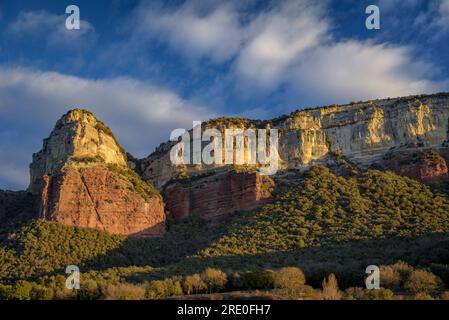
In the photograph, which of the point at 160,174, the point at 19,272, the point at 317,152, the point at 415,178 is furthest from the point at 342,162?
the point at 19,272

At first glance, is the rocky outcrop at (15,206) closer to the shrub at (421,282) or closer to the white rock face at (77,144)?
the white rock face at (77,144)

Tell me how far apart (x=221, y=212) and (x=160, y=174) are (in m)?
16.6

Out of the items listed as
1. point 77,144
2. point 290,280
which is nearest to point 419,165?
point 290,280

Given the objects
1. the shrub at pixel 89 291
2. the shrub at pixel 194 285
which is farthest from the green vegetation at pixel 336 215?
the shrub at pixel 89 291

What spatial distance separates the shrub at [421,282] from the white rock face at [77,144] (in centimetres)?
4767

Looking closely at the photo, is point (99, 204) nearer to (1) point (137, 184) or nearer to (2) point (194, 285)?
(1) point (137, 184)

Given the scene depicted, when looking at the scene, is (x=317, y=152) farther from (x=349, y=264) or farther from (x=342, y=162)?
(x=349, y=264)

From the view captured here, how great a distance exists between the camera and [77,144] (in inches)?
3364

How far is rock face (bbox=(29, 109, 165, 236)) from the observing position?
7888 centimetres

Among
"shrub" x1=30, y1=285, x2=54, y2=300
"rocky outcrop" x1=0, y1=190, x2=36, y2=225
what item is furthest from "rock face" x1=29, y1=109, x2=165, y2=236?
"shrub" x1=30, y1=285, x2=54, y2=300

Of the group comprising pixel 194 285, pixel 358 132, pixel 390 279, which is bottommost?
pixel 194 285

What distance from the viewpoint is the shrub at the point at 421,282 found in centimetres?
4647

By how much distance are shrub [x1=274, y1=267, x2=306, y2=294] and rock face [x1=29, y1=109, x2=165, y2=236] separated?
106 ft

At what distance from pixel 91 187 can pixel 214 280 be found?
106ft
